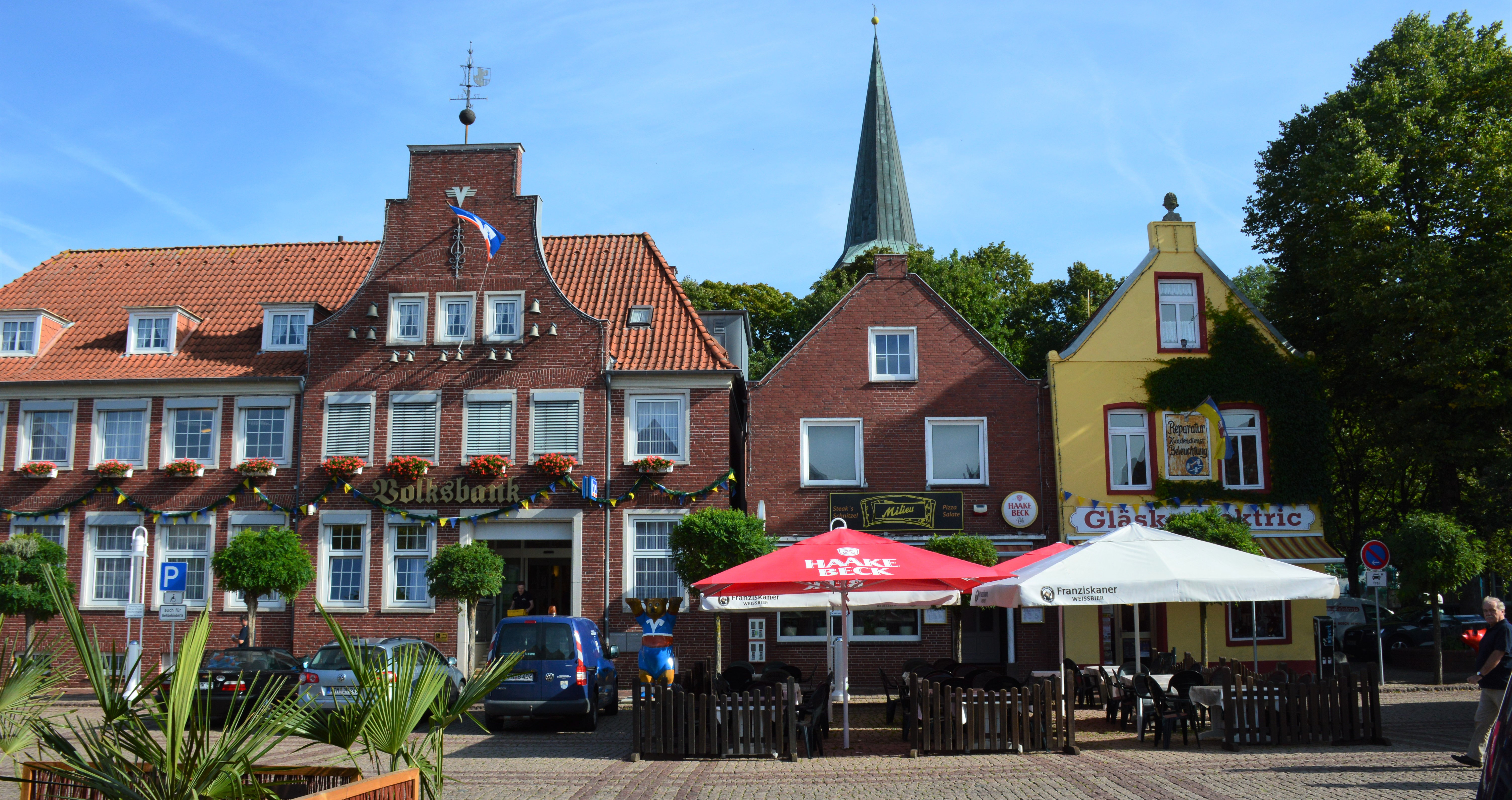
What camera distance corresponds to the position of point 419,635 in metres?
24.4

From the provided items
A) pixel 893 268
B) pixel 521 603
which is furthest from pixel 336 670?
pixel 893 268

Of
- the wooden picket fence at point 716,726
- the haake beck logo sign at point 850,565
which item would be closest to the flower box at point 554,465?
the wooden picket fence at point 716,726

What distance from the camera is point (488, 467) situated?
24.2 metres

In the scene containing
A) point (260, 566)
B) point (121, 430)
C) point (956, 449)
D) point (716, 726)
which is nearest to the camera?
point (716, 726)

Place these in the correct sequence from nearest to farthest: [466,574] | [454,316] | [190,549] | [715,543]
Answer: [715,543] → [466,574] → [190,549] → [454,316]

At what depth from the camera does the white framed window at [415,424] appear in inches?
978

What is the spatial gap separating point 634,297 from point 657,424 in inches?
154

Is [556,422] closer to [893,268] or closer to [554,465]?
[554,465]

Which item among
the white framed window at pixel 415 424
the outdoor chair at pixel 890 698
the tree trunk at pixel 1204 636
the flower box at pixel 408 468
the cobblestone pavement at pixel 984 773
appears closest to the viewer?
A: the cobblestone pavement at pixel 984 773

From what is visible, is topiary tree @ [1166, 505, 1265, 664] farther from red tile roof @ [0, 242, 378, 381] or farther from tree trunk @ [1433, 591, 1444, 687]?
red tile roof @ [0, 242, 378, 381]

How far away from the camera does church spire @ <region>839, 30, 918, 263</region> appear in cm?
5459

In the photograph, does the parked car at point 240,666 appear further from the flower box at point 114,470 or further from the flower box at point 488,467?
the flower box at point 114,470

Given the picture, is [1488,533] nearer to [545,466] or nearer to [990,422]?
[990,422]

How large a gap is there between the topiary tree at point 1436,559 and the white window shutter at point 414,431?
20.5 metres
